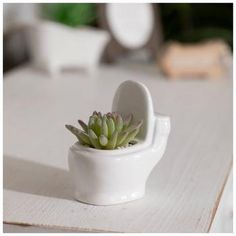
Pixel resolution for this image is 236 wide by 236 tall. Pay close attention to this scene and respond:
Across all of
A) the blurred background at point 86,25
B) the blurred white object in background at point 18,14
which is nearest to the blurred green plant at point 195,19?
the blurred background at point 86,25

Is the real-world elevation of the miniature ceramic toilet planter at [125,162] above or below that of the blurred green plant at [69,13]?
below

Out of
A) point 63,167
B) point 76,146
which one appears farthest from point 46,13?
point 76,146

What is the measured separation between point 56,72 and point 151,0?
16.4 inches

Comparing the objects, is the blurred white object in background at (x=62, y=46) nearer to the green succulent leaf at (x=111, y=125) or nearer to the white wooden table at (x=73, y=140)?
the white wooden table at (x=73, y=140)

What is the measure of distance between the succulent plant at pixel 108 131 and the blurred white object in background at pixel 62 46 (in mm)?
853

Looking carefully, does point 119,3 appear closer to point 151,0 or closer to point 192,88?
point 151,0

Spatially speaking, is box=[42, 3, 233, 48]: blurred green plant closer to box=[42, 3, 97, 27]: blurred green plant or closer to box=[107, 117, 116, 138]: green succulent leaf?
box=[42, 3, 97, 27]: blurred green plant

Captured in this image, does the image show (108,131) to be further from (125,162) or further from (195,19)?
(195,19)

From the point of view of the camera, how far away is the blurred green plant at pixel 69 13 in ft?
6.12

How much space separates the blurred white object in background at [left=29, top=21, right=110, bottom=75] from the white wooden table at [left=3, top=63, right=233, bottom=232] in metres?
0.04

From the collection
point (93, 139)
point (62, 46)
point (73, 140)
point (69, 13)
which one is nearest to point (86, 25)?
point (69, 13)

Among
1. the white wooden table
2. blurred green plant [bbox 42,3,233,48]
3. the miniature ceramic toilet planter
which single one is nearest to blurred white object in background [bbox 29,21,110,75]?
the white wooden table

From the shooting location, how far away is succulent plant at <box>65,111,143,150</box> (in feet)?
2.78

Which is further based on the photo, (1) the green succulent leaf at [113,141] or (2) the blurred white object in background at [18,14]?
(2) the blurred white object in background at [18,14]
